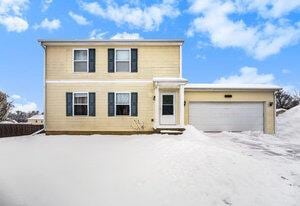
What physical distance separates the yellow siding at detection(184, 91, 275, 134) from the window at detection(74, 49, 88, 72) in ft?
23.9

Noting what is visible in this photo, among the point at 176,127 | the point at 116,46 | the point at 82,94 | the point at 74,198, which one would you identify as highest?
the point at 116,46

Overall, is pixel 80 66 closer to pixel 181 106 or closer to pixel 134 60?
pixel 134 60

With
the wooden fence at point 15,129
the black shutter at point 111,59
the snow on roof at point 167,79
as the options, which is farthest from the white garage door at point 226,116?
the wooden fence at point 15,129

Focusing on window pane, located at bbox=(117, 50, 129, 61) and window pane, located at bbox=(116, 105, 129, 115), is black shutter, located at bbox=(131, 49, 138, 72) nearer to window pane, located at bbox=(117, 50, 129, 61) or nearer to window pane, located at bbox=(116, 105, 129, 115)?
window pane, located at bbox=(117, 50, 129, 61)

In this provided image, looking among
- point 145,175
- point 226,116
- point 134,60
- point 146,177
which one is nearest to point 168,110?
point 134,60

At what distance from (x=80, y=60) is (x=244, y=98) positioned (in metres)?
11.4

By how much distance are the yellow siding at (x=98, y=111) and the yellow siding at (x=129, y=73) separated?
545 mm

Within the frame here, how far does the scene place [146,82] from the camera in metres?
21.8

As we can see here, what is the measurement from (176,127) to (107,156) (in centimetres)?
813

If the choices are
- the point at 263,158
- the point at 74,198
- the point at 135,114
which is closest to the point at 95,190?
the point at 74,198

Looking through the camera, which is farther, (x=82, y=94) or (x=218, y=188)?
(x=82, y=94)

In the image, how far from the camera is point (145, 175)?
37.9 ft

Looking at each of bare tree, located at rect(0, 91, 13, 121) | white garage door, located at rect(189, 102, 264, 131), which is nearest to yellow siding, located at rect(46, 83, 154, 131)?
white garage door, located at rect(189, 102, 264, 131)

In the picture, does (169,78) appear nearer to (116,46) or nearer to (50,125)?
(116,46)
